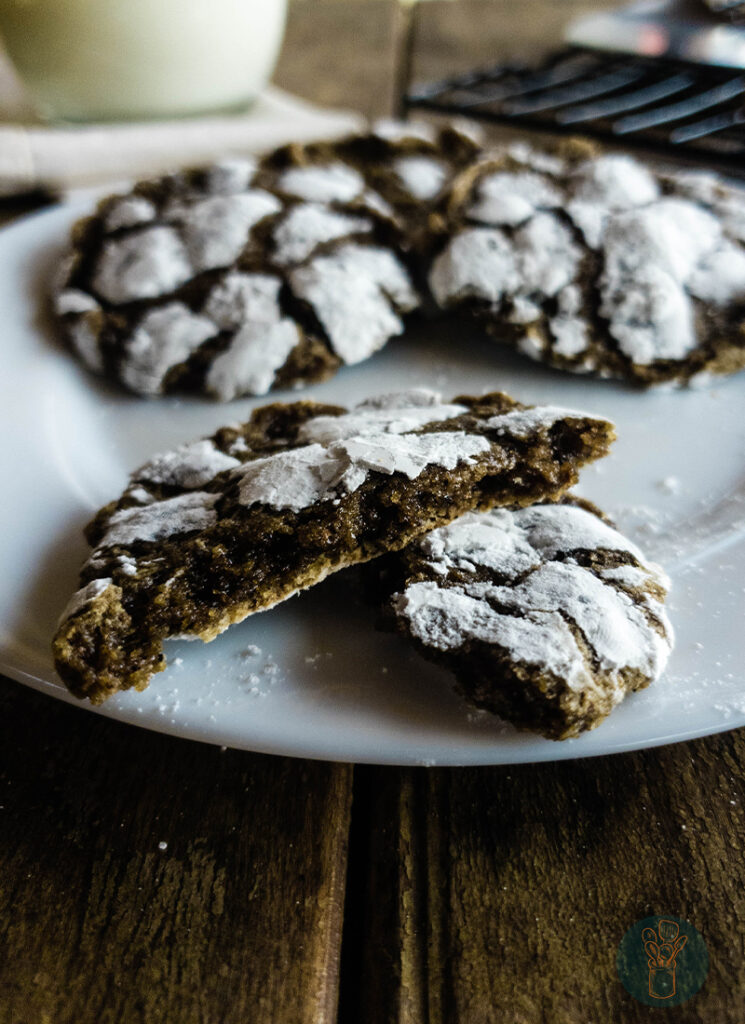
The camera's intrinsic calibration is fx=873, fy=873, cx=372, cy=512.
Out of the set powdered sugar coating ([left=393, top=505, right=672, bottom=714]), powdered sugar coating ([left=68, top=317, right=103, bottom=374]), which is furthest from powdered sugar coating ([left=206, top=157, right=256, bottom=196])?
powdered sugar coating ([left=393, top=505, right=672, bottom=714])

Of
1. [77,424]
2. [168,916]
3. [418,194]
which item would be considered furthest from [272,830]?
[418,194]

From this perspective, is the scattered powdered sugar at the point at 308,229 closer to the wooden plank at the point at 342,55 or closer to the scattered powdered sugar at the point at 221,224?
the scattered powdered sugar at the point at 221,224

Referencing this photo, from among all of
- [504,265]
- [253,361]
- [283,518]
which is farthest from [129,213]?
[283,518]

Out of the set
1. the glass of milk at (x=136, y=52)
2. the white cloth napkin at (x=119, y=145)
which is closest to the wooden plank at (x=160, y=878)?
the white cloth napkin at (x=119, y=145)

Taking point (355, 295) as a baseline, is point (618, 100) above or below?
above

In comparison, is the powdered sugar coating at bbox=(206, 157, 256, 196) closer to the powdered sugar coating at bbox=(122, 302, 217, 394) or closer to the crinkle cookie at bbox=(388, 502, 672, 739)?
the powdered sugar coating at bbox=(122, 302, 217, 394)

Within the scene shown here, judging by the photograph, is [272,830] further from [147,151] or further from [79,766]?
[147,151]

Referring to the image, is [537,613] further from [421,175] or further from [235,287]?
[421,175]
